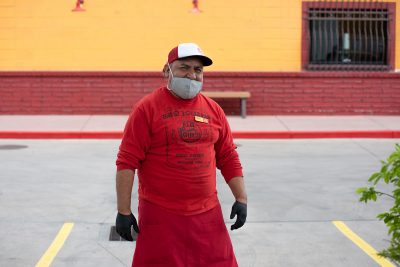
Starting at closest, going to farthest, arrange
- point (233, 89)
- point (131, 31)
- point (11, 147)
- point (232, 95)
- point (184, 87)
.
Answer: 1. point (184, 87)
2. point (11, 147)
3. point (232, 95)
4. point (131, 31)
5. point (233, 89)

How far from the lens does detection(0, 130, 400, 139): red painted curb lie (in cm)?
1471

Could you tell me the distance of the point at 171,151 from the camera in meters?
4.27

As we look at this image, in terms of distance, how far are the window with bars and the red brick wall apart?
335mm

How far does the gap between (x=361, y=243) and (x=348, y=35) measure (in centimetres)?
1085

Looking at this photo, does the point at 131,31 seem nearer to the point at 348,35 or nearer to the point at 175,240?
the point at 348,35

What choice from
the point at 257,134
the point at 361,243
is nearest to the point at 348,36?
the point at 257,134

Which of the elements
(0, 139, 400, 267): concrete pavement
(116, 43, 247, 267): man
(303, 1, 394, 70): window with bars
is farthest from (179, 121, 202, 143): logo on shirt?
(303, 1, 394, 70): window with bars

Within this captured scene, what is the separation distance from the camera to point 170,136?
4.25 meters

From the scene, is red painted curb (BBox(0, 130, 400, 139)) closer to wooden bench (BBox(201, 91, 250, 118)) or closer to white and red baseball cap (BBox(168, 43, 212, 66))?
wooden bench (BBox(201, 91, 250, 118))

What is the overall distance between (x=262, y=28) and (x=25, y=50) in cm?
532

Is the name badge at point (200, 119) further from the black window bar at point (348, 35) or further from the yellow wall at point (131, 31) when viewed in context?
the black window bar at point (348, 35)

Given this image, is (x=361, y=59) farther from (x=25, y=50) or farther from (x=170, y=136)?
(x=170, y=136)

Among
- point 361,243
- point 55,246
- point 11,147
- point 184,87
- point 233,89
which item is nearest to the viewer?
point 184,87

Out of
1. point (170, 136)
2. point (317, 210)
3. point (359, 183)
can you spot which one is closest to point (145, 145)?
point (170, 136)
